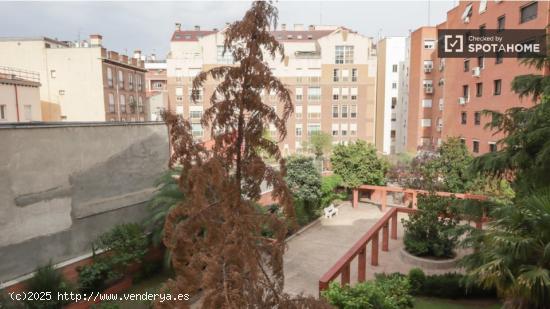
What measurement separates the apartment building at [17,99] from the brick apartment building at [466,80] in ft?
95.0

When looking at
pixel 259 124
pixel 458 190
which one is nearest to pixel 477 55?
pixel 458 190

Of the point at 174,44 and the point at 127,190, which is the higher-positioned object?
the point at 174,44

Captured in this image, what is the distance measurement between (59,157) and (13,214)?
5.24 feet

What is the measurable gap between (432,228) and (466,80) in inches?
862

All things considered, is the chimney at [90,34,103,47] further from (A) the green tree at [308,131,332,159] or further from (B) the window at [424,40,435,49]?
(B) the window at [424,40,435,49]

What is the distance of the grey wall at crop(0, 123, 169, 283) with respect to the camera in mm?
7680

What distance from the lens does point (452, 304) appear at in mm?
8016

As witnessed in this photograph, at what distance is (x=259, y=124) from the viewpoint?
327 cm

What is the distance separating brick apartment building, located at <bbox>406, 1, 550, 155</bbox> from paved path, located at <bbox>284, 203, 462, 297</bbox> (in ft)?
22.4

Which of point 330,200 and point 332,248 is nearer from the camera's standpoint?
point 332,248

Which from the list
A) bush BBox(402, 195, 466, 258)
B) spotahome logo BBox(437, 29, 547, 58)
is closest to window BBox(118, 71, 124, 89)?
spotahome logo BBox(437, 29, 547, 58)

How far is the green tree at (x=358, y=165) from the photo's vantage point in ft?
53.8

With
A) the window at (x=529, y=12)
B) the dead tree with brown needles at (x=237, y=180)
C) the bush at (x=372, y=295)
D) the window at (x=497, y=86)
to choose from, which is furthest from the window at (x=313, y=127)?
the dead tree with brown needles at (x=237, y=180)

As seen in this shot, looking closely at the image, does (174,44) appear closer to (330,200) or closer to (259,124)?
(330,200)
